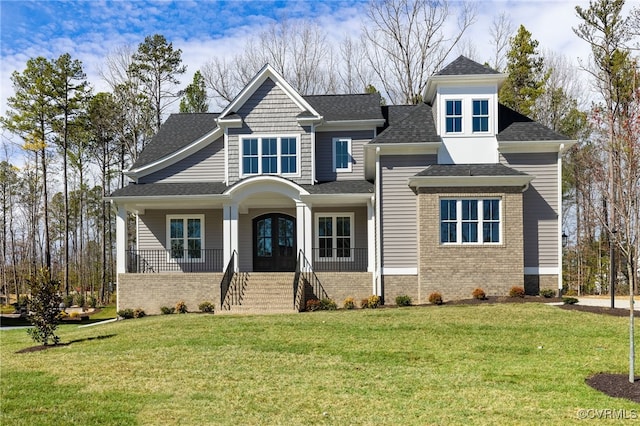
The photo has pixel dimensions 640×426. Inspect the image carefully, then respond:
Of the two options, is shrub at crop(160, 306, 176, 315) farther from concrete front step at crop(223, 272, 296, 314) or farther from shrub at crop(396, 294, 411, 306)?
shrub at crop(396, 294, 411, 306)

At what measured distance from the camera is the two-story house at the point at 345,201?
1708 centimetres

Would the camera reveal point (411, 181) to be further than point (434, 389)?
Yes

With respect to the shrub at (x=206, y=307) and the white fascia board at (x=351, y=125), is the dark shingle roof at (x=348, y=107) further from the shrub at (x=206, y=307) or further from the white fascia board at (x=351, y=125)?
the shrub at (x=206, y=307)

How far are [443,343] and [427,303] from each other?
19.5 feet

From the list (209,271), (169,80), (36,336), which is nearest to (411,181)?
(209,271)

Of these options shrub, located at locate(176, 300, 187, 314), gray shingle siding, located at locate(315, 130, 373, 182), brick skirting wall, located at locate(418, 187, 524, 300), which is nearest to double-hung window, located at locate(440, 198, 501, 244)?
brick skirting wall, located at locate(418, 187, 524, 300)

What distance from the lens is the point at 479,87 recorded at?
18203 mm

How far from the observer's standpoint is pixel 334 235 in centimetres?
2130

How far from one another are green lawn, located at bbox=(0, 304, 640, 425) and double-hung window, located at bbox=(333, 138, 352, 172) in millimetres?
8413

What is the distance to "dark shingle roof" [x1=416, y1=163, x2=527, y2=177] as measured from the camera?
17188mm

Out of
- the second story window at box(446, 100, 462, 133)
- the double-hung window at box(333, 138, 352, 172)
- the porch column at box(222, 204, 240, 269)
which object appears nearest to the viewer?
the second story window at box(446, 100, 462, 133)

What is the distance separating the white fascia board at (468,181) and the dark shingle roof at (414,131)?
167 cm

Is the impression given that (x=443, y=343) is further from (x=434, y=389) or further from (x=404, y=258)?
(x=404, y=258)

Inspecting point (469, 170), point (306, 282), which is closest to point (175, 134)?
point (306, 282)
